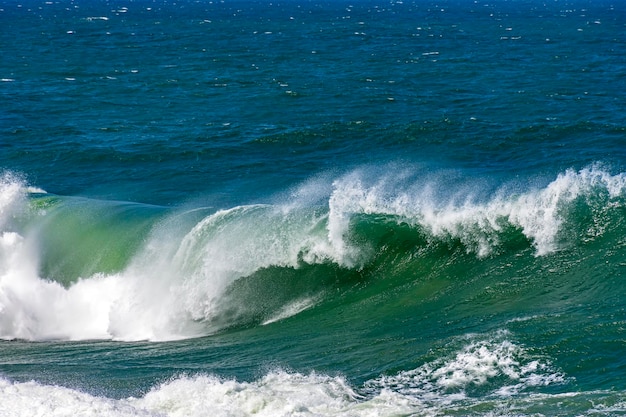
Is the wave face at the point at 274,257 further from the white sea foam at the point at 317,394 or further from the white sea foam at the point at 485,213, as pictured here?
the white sea foam at the point at 317,394

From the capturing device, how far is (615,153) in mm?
28156

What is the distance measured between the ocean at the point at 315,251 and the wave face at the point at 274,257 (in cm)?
5

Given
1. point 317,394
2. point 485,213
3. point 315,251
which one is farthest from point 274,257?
point 317,394

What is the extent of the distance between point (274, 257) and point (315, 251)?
0.93 metres

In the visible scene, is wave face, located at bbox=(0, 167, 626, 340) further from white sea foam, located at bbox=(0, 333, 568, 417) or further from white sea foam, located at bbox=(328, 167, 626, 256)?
white sea foam, located at bbox=(0, 333, 568, 417)

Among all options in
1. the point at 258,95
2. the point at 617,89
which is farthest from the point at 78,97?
the point at 617,89

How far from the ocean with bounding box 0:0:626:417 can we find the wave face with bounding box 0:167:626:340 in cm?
5

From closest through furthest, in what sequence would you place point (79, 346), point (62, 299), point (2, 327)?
→ point (79, 346) → point (2, 327) → point (62, 299)

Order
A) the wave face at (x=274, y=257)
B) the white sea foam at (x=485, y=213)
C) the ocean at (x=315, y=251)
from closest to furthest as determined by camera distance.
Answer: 1. the ocean at (x=315, y=251)
2. the wave face at (x=274, y=257)
3. the white sea foam at (x=485, y=213)

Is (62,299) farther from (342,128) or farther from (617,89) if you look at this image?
(617,89)

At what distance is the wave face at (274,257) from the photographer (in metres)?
16.8

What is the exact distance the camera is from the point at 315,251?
17.7m

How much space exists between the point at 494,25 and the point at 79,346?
248ft

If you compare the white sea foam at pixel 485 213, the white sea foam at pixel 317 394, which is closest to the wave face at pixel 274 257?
the white sea foam at pixel 485 213
